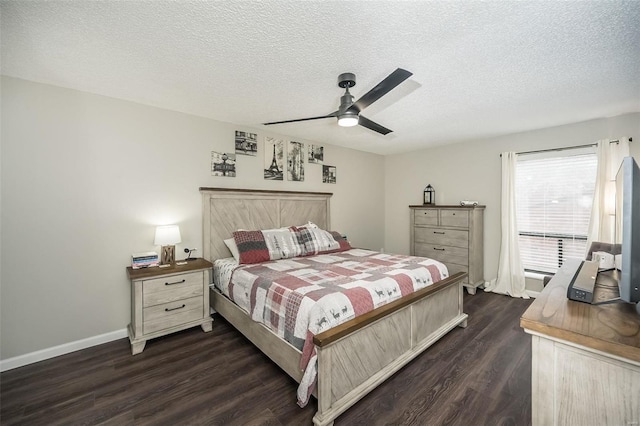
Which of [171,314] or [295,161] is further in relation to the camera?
[295,161]

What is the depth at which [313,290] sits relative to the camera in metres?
2.01

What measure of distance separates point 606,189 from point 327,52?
3.78 metres

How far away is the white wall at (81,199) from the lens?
2.25m

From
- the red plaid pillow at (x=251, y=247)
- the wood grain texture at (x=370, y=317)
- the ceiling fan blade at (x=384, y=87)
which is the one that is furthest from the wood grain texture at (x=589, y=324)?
the red plaid pillow at (x=251, y=247)

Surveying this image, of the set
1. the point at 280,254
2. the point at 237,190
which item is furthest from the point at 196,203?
the point at 280,254

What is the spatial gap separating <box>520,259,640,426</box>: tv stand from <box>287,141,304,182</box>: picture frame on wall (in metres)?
3.46

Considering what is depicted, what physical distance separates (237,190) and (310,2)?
8.04 ft

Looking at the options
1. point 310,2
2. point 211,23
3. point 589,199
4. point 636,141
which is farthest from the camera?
point 589,199

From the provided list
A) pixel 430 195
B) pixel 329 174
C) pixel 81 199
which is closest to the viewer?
pixel 81 199

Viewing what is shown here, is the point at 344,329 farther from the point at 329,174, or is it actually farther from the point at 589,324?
the point at 329,174

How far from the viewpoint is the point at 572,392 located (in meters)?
0.97

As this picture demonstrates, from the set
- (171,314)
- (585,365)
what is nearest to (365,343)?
(585,365)

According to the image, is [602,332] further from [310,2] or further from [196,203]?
[196,203]

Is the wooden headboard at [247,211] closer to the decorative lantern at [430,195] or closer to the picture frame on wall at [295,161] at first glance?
the picture frame on wall at [295,161]
